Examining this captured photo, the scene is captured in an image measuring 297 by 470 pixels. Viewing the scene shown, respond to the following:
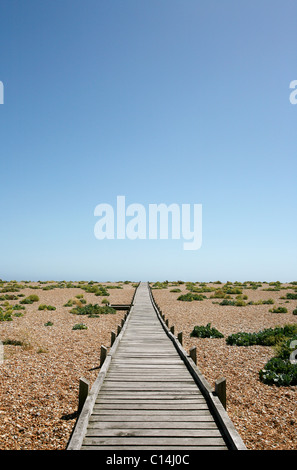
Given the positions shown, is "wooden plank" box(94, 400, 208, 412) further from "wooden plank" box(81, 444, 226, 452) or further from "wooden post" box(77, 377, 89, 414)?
"wooden plank" box(81, 444, 226, 452)

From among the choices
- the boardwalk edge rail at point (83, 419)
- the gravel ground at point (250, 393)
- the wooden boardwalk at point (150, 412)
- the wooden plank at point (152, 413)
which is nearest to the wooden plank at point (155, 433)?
the wooden boardwalk at point (150, 412)

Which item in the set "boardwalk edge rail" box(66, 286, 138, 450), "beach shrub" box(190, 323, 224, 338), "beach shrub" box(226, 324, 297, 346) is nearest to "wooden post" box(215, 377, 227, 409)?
"boardwalk edge rail" box(66, 286, 138, 450)

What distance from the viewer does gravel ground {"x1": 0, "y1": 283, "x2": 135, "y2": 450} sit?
6.31 meters

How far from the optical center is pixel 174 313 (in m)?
24.6

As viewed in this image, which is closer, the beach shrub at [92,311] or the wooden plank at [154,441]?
the wooden plank at [154,441]

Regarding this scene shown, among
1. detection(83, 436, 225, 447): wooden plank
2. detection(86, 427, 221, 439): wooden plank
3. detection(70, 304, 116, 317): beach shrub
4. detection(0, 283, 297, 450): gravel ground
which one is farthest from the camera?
detection(70, 304, 116, 317): beach shrub

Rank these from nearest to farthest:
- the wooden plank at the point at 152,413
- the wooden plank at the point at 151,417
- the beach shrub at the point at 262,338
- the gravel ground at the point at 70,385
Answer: the wooden plank at the point at 151,417 < the wooden plank at the point at 152,413 < the gravel ground at the point at 70,385 < the beach shrub at the point at 262,338

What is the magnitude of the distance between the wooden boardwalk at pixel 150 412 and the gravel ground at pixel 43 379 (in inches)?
39.8

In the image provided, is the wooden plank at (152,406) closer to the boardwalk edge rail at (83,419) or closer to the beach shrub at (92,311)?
the boardwalk edge rail at (83,419)

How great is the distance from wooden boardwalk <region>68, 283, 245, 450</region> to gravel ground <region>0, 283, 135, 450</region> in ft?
3.31

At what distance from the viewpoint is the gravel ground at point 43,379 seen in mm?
6312
